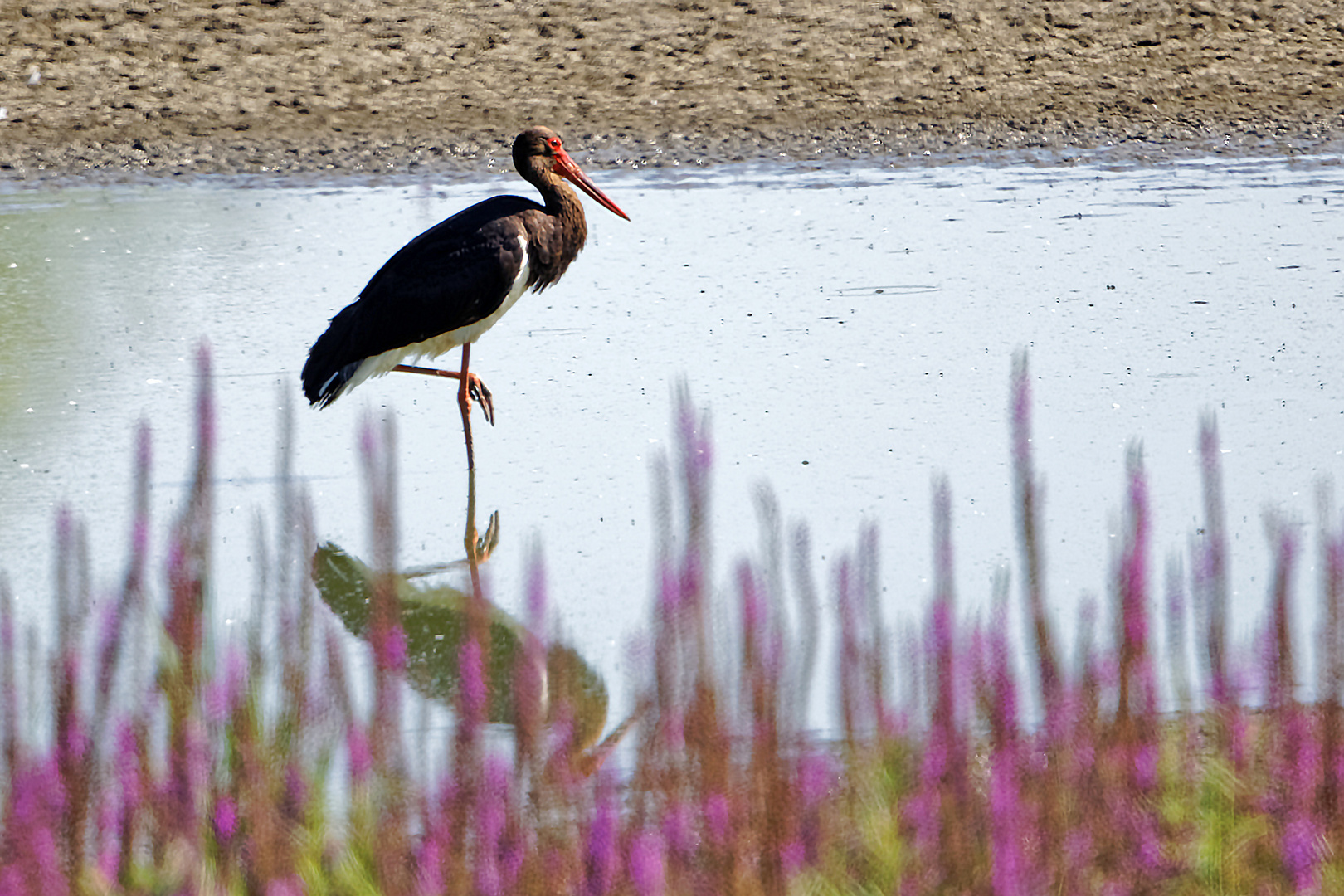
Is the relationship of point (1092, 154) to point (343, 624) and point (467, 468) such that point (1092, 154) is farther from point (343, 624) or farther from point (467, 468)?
point (343, 624)

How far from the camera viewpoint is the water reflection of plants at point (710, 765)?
2.12m

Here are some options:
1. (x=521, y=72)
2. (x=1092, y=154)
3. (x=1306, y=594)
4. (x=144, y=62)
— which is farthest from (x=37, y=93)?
(x=1306, y=594)

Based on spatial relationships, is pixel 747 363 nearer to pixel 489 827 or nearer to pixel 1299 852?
pixel 1299 852

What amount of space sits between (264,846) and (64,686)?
1.04ft

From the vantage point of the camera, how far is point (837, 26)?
12859 millimetres

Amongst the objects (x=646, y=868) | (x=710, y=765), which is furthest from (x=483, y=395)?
(x=646, y=868)

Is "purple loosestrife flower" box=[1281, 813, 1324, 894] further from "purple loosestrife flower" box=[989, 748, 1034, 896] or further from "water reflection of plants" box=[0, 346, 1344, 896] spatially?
"purple loosestrife flower" box=[989, 748, 1034, 896]

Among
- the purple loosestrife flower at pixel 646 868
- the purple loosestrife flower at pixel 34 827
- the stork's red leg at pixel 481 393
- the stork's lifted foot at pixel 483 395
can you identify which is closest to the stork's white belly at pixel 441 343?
the stork's red leg at pixel 481 393

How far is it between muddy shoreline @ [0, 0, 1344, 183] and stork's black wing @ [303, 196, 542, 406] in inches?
183

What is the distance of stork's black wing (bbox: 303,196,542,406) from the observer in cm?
623

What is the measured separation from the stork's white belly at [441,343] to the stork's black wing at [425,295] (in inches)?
1.5

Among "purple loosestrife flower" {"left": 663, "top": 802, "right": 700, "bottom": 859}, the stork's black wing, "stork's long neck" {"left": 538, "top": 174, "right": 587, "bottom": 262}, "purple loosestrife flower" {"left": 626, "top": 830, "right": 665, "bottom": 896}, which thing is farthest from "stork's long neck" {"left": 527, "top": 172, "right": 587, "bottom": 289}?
"purple loosestrife flower" {"left": 626, "top": 830, "right": 665, "bottom": 896}

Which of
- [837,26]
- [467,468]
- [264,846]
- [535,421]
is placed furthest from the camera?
[837,26]

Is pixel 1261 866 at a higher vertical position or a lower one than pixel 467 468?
lower
